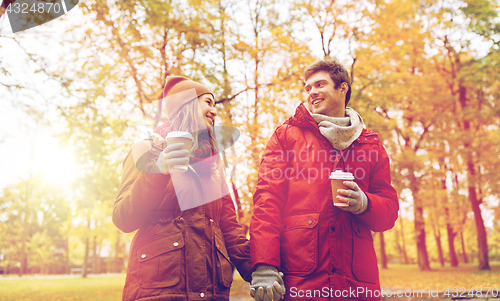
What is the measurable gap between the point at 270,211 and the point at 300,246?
30 centimetres

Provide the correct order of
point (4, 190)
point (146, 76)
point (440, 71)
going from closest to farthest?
point (146, 76)
point (440, 71)
point (4, 190)

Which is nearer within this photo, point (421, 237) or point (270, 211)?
point (270, 211)

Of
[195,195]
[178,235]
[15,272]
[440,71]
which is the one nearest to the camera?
[178,235]

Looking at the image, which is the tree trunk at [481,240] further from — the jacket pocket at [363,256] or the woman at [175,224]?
the woman at [175,224]

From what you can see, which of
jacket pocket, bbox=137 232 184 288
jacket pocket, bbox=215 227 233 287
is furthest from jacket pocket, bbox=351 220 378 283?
jacket pocket, bbox=137 232 184 288

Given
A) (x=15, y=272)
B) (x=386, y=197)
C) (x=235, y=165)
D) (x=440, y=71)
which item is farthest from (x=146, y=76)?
(x=15, y=272)

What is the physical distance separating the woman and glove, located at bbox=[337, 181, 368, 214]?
823 mm

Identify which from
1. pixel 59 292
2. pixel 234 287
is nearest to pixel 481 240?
pixel 234 287

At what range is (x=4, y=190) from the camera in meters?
25.2

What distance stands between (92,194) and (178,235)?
7.51 m

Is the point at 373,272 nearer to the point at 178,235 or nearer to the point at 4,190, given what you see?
the point at 178,235

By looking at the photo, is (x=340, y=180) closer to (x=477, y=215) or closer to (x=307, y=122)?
(x=307, y=122)

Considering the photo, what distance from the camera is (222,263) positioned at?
6.87 ft

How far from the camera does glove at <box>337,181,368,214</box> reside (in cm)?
198
